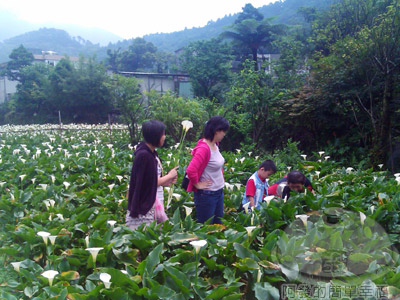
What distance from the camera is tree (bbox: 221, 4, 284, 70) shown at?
28156mm

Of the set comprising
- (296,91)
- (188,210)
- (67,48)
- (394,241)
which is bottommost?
(394,241)

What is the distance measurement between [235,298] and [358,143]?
6.52 meters

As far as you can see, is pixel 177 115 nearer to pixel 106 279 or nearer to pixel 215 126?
pixel 215 126

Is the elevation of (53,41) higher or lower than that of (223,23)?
higher

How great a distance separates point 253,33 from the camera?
93.6ft

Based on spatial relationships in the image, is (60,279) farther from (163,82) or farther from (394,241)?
(163,82)

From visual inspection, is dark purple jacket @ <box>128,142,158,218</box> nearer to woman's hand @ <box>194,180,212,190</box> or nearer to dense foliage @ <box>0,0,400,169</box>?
woman's hand @ <box>194,180,212,190</box>

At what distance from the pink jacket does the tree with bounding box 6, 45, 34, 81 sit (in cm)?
3514

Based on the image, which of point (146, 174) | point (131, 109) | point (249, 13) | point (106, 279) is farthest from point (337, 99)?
point (249, 13)

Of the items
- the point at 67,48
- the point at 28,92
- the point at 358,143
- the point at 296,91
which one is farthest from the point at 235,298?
the point at 67,48

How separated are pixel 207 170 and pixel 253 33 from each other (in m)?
26.8

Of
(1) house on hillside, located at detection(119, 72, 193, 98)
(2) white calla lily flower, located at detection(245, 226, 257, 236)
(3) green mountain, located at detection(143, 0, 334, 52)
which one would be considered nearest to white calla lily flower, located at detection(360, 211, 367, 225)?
(2) white calla lily flower, located at detection(245, 226, 257, 236)

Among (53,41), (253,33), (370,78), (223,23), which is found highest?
(53,41)

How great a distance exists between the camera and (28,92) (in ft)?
95.0
